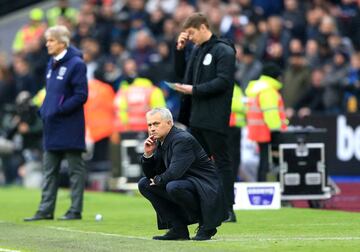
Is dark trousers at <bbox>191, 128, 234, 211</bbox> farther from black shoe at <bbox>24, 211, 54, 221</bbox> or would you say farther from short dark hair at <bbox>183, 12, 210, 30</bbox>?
black shoe at <bbox>24, 211, 54, 221</bbox>

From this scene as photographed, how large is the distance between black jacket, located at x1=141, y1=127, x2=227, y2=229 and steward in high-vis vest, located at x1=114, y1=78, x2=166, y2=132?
11.0m

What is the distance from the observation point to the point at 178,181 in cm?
1188

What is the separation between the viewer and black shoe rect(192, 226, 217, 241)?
1208cm

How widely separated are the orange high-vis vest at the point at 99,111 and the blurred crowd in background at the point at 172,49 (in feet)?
0.56

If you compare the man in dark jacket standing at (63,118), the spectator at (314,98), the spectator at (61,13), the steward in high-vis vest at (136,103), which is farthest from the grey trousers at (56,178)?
the spectator at (61,13)

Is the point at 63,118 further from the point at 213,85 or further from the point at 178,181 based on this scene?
the point at 178,181

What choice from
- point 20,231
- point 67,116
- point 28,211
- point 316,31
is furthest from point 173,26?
point 20,231

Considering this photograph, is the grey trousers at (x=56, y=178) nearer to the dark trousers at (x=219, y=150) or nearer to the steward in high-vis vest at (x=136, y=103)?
the dark trousers at (x=219, y=150)

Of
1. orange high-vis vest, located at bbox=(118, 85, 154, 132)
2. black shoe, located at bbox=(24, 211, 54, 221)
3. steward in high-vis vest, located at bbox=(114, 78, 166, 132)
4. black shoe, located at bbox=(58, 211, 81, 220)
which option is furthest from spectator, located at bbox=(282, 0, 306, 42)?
black shoe, located at bbox=(24, 211, 54, 221)

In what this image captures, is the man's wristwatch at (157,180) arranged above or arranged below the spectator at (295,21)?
below

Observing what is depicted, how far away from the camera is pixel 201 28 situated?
1457 cm

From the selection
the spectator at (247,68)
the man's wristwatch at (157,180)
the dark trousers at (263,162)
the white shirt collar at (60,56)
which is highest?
the white shirt collar at (60,56)

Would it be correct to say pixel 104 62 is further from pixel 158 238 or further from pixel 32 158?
pixel 158 238

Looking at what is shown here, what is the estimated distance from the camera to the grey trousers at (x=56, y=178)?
15789mm
